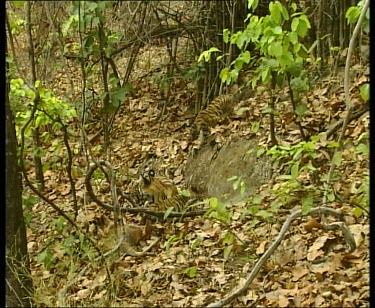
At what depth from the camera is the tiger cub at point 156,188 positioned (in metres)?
4.29

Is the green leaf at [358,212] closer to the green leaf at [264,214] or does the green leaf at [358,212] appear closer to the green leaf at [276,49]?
the green leaf at [264,214]

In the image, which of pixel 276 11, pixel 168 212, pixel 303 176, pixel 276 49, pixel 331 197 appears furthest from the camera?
pixel 168 212

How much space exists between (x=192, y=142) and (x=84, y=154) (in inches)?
60.0

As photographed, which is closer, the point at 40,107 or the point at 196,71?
the point at 40,107

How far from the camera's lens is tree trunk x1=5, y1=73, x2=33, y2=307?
267cm

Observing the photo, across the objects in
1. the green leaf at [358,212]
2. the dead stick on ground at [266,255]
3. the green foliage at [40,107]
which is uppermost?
the green foliage at [40,107]

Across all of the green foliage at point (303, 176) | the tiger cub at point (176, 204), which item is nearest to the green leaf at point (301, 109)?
the green foliage at point (303, 176)

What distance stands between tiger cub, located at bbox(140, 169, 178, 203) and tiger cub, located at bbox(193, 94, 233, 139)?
881mm

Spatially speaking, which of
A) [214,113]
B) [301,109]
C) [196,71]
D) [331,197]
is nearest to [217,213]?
[331,197]

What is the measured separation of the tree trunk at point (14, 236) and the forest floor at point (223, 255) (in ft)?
0.29

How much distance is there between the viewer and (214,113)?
5.25 meters

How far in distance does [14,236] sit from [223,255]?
108cm

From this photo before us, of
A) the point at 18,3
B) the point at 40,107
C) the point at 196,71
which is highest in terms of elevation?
the point at 18,3

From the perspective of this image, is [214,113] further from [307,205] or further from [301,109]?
Result: [307,205]
